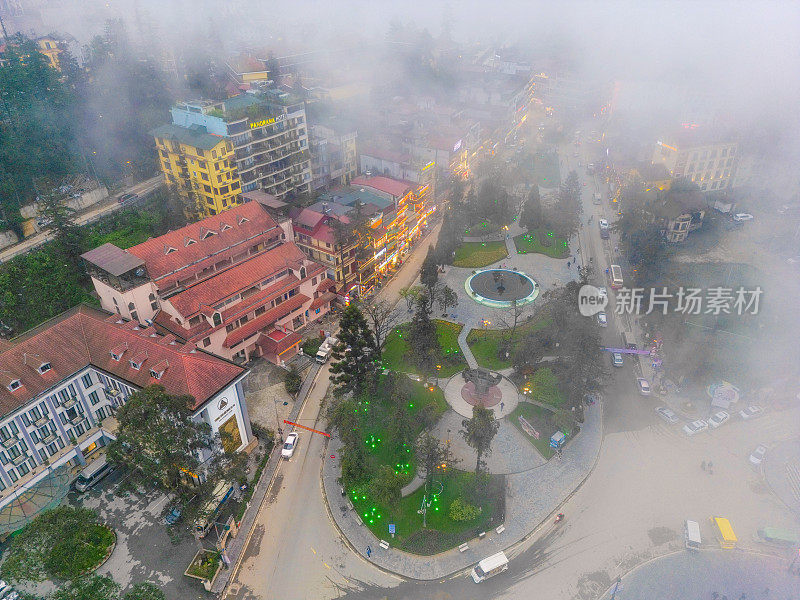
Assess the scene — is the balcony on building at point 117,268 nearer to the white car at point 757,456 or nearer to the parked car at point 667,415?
the parked car at point 667,415

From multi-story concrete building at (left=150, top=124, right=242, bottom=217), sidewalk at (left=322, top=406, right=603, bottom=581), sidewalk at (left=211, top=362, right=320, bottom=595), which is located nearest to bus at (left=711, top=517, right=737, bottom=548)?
sidewalk at (left=322, top=406, right=603, bottom=581)

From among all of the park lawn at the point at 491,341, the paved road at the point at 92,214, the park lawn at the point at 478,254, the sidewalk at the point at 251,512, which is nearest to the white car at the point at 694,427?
the park lawn at the point at 491,341

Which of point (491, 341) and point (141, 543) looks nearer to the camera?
point (141, 543)

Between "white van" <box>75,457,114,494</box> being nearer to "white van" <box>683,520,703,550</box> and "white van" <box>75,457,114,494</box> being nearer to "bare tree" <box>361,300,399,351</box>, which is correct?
"bare tree" <box>361,300,399,351</box>

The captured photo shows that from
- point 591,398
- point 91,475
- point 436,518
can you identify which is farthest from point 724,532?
point 91,475

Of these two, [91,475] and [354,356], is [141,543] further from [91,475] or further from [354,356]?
[354,356]
